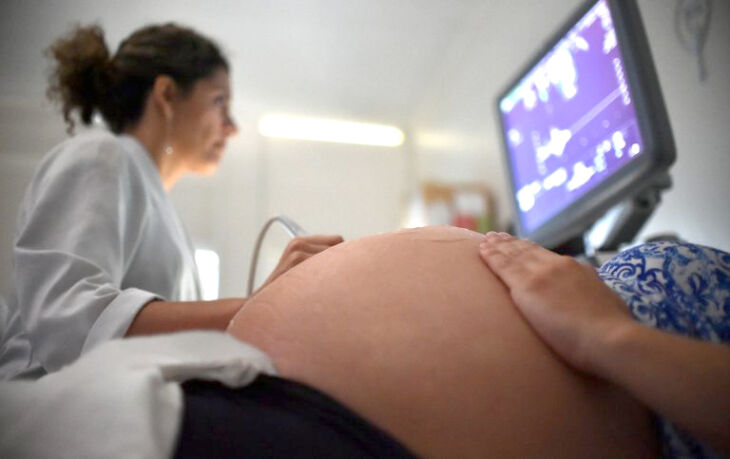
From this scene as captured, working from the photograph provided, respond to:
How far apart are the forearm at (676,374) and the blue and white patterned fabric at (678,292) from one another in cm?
10

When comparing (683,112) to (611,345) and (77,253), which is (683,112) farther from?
(77,253)

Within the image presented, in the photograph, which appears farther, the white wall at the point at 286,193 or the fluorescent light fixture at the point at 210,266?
the white wall at the point at 286,193

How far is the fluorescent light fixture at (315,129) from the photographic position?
9.83 ft

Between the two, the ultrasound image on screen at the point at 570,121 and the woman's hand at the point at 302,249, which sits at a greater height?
the ultrasound image on screen at the point at 570,121

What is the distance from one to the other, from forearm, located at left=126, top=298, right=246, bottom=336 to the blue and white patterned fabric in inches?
21.0

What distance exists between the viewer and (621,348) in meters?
0.43

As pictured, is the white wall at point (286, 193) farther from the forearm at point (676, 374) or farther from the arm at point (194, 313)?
the forearm at point (676, 374)

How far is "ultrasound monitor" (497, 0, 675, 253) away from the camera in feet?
3.32

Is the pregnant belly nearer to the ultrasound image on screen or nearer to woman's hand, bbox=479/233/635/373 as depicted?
woman's hand, bbox=479/233/635/373

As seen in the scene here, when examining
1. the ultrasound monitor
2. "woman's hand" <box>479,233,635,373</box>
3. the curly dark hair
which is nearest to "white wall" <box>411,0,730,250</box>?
the ultrasound monitor

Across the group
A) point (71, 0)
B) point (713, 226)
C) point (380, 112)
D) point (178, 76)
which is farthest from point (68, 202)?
point (380, 112)

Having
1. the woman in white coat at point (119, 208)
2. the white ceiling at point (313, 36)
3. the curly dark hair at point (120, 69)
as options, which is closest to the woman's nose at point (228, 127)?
the woman in white coat at point (119, 208)

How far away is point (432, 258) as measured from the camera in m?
0.60

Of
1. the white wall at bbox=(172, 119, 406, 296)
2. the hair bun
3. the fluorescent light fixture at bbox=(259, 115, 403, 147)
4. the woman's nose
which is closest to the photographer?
the hair bun
